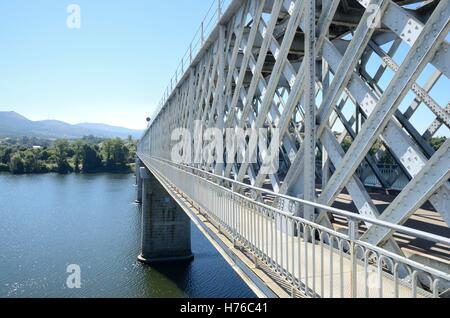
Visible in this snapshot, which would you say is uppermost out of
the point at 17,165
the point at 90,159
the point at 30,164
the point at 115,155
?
the point at 115,155

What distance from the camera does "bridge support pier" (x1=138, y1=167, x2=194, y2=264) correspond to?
2983cm

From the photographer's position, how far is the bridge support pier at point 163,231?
2983 centimetres

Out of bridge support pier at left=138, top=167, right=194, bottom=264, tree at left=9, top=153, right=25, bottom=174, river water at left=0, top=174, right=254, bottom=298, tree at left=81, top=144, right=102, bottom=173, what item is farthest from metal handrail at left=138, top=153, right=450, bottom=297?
tree at left=9, top=153, right=25, bottom=174

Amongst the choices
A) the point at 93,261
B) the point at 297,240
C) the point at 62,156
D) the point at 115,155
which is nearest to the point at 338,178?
the point at 297,240

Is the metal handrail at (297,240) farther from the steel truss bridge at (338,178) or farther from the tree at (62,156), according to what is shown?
the tree at (62,156)

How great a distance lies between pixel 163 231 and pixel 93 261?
600 centimetres

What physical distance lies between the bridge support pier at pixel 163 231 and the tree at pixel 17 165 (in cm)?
9379

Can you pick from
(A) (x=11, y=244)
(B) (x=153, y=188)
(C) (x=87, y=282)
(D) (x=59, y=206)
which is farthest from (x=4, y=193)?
(C) (x=87, y=282)

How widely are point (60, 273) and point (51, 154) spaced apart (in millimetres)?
107004

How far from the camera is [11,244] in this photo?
32219 millimetres

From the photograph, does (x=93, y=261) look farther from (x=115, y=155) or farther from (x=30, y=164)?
(x=30, y=164)

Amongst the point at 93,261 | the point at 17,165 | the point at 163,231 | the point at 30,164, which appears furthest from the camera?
the point at 30,164

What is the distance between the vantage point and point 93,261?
1092 inches

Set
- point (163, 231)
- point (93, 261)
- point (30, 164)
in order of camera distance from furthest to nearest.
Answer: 1. point (30, 164)
2. point (163, 231)
3. point (93, 261)
